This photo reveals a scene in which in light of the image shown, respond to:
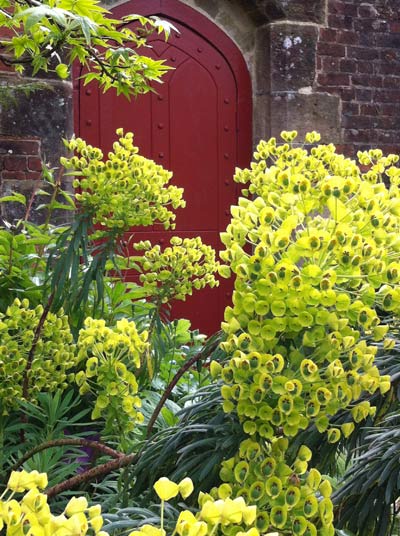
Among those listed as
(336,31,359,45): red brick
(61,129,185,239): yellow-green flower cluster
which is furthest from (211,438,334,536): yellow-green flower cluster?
(336,31,359,45): red brick

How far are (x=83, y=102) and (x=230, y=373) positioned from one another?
444cm

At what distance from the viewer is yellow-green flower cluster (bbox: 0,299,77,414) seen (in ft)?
7.04

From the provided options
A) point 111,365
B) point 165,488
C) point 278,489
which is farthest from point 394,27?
point 165,488

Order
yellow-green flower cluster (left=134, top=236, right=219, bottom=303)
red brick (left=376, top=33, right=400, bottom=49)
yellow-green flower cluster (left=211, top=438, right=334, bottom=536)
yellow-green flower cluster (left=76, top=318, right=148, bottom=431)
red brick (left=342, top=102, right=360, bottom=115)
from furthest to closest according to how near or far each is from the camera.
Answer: red brick (left=376, top=33, right=400, bottom=49)
red brick (left=342, top=102, right=360, bottom=115)
yellow-green flower cluster (left=134, top=236, right=219, bottom=303)
yellow-green flower cluster (left=76, top=318, right=148, bottom=431)
yellow-green flower cluster (left=211, top=438, right=334, bottom=536)

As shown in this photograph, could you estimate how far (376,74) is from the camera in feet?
20.8

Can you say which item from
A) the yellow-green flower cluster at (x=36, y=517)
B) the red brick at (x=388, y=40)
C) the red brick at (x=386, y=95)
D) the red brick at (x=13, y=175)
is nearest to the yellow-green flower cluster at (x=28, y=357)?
the yellow-green flower cluster at (x=36, y=517)

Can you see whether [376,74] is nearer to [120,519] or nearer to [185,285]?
[185,285]

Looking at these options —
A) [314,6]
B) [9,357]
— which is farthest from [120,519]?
[314,6]

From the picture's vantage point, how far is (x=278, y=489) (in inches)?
48.5

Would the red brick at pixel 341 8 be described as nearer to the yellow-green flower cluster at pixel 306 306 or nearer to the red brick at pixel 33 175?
the red brick at pixel 33 175

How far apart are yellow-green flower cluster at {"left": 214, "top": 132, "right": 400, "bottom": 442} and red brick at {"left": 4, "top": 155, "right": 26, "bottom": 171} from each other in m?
3.96

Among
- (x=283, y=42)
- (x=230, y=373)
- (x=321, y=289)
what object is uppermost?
(x=283, y=42)

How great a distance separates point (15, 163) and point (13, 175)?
2.9 inches

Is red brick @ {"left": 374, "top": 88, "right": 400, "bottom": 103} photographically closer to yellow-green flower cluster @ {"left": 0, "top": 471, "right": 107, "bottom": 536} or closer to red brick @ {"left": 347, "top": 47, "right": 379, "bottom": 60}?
red brick @ {"left": 347, "top": 47, "right": 379, "bottom": 60}
